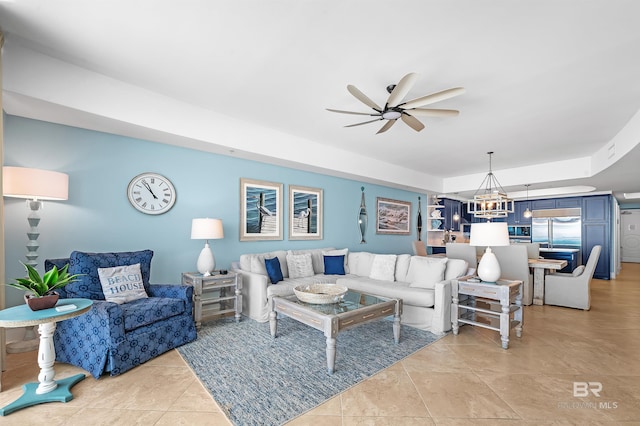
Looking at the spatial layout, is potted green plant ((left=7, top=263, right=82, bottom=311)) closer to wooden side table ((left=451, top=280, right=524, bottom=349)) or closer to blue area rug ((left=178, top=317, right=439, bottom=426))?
blue area rug ((left=178, top=317, right=439, bottom=426))

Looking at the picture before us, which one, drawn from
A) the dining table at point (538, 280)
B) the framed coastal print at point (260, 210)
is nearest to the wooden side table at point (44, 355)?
the framed coastal print at point (260, 210)

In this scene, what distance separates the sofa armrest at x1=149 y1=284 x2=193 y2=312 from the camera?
3.03m

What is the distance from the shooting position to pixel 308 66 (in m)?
2.64

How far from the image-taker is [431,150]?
5.28m

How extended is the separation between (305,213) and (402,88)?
3.31 m

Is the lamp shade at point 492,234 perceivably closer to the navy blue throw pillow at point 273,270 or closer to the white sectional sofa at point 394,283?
the white sectional sofa at point 394,283

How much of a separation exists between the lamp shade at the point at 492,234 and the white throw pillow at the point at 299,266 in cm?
243

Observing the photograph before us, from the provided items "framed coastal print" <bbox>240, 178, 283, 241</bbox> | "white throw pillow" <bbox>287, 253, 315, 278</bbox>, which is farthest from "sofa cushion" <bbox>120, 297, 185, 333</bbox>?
"white throw pillow" <bbox>287, 253, 315, 278</bbox>

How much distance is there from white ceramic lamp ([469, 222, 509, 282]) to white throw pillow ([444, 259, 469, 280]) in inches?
14.8

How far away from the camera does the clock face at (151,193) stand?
3.55 meters

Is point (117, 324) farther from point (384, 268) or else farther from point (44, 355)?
point (384, 268)

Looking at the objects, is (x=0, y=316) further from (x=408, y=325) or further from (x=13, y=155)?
(x=408, y=325)

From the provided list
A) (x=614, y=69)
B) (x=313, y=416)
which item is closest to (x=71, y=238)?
(x=313, y=416)

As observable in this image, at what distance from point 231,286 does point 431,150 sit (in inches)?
161
